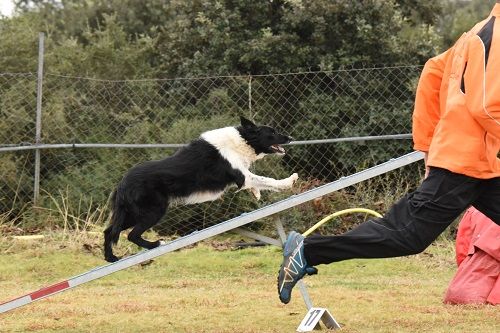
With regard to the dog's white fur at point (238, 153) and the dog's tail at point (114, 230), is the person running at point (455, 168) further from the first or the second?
the dog's white fur at point (238, 153)

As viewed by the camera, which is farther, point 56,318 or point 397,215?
point 56,318

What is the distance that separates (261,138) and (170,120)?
2396 mm

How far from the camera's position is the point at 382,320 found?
4203 millimetres

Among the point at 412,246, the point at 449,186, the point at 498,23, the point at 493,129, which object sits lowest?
the point at 412,246

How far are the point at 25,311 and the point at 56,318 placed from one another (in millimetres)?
397

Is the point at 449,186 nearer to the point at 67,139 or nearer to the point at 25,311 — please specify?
the point at 25,311

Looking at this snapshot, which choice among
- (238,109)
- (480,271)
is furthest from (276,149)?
(480,271)

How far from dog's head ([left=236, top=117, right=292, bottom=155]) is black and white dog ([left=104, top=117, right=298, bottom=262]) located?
0.09m

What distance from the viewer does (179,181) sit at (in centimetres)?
540

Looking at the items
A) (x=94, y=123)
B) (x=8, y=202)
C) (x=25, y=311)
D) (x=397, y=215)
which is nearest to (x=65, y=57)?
(x=94, y=123)

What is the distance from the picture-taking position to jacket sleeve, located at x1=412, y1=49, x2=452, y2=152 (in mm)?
3557

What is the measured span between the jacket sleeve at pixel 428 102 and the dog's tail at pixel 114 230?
94.4 inches

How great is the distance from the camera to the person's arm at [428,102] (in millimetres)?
3557

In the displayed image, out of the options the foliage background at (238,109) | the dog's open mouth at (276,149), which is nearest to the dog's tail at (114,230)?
the dog's open mouth at (276,149)
